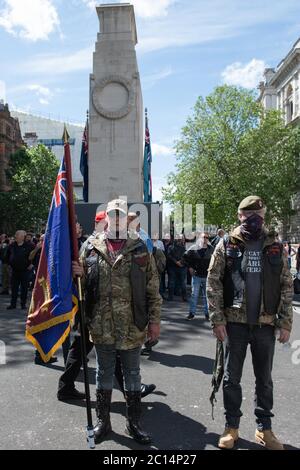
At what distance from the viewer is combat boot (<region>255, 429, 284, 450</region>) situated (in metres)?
3.69

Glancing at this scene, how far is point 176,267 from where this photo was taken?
502 inches

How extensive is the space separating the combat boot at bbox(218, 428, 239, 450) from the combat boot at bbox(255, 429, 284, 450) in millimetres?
185

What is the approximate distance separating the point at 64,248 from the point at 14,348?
Answer: 12.2ft

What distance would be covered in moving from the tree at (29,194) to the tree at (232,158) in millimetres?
16267

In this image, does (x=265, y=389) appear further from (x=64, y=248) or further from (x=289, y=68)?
(x=289, y=68)

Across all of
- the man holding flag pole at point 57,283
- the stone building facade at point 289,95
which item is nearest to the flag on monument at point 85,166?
the man holding flag pole at point 57,283

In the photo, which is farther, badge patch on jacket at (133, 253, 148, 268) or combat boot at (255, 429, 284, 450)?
badge patch on jacket at (133, 253, 148, 268)

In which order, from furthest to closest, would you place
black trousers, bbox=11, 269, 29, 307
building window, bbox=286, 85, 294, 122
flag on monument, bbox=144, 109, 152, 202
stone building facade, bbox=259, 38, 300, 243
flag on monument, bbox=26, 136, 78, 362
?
building window, bbox=286, 85, 294, 122
stone building facade, bbox=259, 38, 300, 243
flag on monument, bbox=144, 109, 152, 202
black trousers, bbox=11, 269, 29, 307
flag on monument, bbox=26, 136, 78, 362

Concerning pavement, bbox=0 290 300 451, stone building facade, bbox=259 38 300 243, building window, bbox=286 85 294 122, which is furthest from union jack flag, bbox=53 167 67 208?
building window, bbox=286 85 294 122

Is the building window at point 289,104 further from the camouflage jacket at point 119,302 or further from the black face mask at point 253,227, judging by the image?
the camouflage jacket at point 119,302

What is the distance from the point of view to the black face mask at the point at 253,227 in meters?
3.80

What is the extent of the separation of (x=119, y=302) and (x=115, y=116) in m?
13.3

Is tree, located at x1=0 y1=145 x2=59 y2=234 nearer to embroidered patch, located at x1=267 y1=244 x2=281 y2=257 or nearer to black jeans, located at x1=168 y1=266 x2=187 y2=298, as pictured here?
black jeans, located at x1=168 y1=266 x2=187 y2=298

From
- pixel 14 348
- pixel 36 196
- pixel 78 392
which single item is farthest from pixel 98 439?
pixel 36 196
